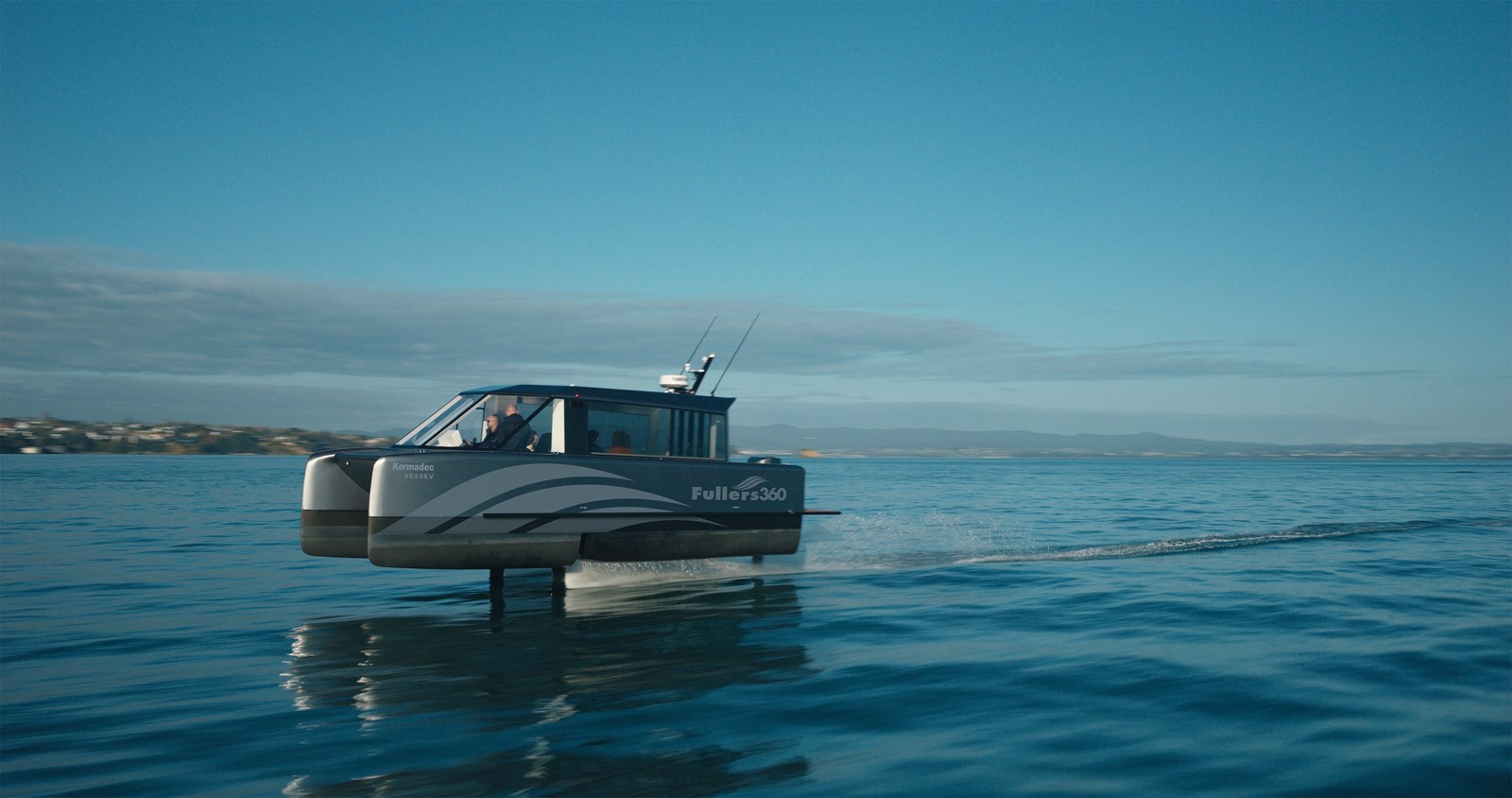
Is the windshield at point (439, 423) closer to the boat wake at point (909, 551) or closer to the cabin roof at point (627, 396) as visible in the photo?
the cabin roof at point (627, 396)

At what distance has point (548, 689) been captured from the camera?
7945mm

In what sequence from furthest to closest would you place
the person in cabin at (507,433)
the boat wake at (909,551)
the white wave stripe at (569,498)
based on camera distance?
the boat wake at (909,551) → the person in cabin at (507,433) → the white wave stripe at (569,498)

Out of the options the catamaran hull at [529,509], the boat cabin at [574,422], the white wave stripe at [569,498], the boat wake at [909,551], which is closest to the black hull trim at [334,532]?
the catamaran hull at [529,509]

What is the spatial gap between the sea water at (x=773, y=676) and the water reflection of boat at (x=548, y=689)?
1.5 inches

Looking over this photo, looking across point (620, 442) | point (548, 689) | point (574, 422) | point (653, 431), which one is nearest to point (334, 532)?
point (574, 422)

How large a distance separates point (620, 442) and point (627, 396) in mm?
628

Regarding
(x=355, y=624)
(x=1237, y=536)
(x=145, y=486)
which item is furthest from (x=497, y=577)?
(x=145, y=486)

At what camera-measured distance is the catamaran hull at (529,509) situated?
10.1 m

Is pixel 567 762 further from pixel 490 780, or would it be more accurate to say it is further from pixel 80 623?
pixel 80 623

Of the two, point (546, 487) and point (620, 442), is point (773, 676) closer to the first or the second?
point (546, 487)

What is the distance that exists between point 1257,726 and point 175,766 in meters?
7.43

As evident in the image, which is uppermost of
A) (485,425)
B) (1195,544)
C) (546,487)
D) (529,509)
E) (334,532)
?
(485,425)

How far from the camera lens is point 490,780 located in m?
5.72

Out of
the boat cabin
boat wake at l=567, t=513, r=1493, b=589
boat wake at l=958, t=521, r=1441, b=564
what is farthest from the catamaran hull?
boat wake at l=958, t=521, r=1441, b=564
